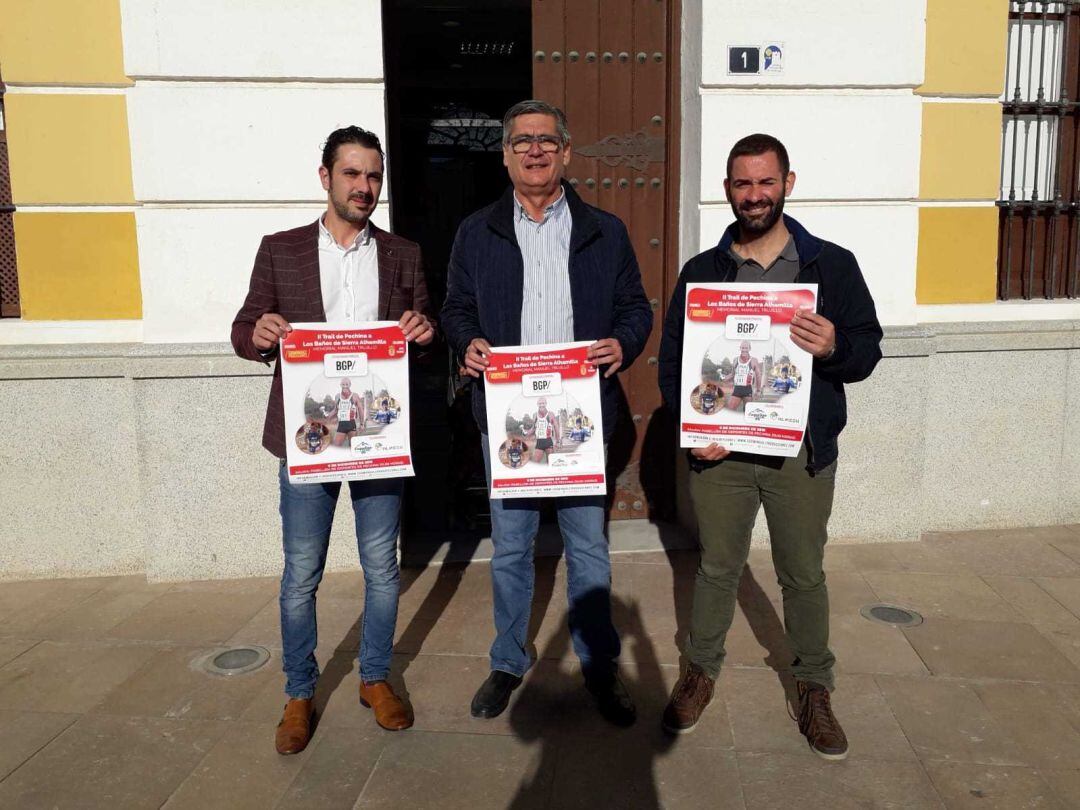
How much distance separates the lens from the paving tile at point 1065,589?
4320 mm

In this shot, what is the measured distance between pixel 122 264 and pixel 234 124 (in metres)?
0.98

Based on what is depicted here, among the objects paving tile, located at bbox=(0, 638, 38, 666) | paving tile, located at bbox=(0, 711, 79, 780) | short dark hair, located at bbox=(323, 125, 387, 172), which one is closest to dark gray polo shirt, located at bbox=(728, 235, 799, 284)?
short dark hair, located at bbox=(323, 125, 387, 172)

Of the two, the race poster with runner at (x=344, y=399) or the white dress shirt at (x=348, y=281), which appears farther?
the white dress shirt at (x=348, y=281)

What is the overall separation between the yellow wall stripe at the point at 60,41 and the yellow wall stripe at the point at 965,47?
4.34 m

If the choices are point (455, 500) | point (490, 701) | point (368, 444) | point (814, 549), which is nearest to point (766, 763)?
point (814, 549)

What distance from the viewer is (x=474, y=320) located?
10.8 feet

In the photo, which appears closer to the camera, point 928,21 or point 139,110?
point 139,110

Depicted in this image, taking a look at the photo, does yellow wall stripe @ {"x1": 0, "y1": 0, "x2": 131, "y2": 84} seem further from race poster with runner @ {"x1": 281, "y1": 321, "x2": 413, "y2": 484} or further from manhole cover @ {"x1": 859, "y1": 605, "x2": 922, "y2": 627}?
manhole cover @ {"x1": 859, "y1": 605, "x2": 922, "y2": 627}

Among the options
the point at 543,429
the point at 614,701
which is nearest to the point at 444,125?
the point at 543,429

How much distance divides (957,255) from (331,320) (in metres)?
3.89

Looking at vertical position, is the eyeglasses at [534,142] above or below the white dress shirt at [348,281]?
above

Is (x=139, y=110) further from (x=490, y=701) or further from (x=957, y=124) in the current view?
(x=957, y=124)

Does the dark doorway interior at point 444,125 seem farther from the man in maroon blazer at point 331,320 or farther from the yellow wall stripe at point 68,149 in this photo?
the man in maroon blazer at point 331,320

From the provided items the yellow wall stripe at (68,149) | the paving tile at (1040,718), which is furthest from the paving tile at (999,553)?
the yellow wall stripe at (68,149)
